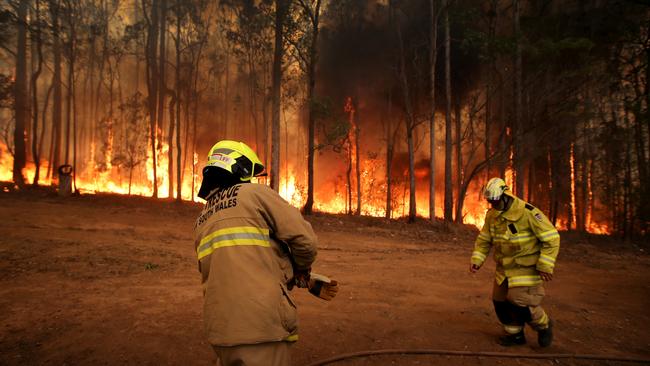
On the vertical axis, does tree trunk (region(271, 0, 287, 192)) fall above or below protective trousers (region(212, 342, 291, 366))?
above

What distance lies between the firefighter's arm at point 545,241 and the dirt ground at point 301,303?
102cm

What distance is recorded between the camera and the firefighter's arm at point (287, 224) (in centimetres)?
Result: 215

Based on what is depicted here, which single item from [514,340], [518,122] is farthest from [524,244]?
[518,122]

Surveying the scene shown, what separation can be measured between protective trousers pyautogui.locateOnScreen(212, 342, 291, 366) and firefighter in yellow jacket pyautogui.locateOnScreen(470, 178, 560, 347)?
3.13 m

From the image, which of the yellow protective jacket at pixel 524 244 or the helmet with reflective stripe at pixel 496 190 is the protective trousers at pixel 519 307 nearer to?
the yellow protective jacket at pixel 524 244

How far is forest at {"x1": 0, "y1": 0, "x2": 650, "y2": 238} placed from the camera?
17422 millimetres

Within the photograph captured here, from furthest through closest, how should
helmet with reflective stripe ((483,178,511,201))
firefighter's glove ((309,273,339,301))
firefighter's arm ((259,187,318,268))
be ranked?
1. helmet with reflective stripe ((483,178,511,201))
2. firefighter's glove ((309,273,339,301))
3. firefighter's arm ((259,187,318,268))

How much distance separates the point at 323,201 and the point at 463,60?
55.7ft

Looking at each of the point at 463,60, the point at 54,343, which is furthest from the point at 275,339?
the point at 463,60

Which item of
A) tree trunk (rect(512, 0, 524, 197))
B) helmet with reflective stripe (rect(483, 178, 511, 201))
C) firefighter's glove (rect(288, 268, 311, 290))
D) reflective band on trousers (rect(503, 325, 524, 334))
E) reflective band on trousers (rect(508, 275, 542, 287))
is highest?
tree trunk (rect(512, 0, 524, 197))

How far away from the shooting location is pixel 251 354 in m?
2.02

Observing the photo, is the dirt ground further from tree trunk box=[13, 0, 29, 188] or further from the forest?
tree trunk box=[13, 0, 29, 188]

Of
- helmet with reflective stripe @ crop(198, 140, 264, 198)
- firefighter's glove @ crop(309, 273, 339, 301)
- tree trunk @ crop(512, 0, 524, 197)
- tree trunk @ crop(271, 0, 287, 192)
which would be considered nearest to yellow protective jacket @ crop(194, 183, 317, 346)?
helmet with reflective stripe @ crop(198, 140, 264, 198)

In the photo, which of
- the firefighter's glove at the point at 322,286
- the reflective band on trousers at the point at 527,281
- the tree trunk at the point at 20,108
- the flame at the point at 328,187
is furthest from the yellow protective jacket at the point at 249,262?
the flame at the point at 328,187
